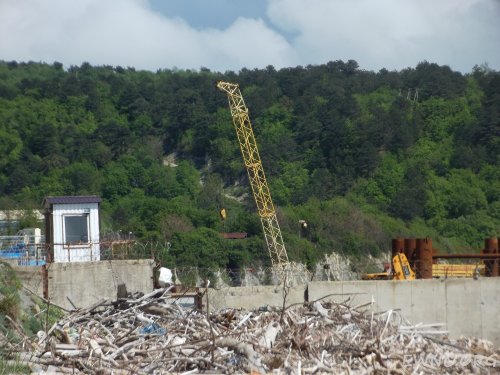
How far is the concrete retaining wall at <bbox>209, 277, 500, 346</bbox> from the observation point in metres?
24.9

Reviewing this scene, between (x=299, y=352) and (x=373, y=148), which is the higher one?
(x=373, y=148)

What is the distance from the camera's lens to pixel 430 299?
82.3 ft

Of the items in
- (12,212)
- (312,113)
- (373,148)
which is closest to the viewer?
(12,212)

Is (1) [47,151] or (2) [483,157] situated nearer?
(2) [483,157]

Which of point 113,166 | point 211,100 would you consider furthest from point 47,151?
point 211,100

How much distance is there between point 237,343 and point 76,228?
50.5 ft

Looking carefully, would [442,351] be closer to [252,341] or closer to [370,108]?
[252,341]

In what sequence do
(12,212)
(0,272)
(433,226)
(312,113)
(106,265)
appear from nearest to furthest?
1. (0,272)
2. (106,265)
3. (12,212)
4. (433,226)
5. (312,113)

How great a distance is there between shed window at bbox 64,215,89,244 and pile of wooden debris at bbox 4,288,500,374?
1119 centimetres

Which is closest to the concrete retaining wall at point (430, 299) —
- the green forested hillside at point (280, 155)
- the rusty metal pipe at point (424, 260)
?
the rusty metal pipe at point (424, 260)

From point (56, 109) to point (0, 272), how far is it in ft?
267

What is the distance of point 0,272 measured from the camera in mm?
22562

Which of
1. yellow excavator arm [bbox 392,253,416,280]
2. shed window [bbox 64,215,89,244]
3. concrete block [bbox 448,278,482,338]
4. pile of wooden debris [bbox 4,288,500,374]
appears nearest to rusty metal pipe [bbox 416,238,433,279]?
yellow excavator arm [bbox 392,253,416,280]

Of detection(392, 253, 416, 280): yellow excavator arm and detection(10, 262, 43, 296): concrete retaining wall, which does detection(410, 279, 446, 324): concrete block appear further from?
detection(10, 262, 43, 296): concrete retaining wall
